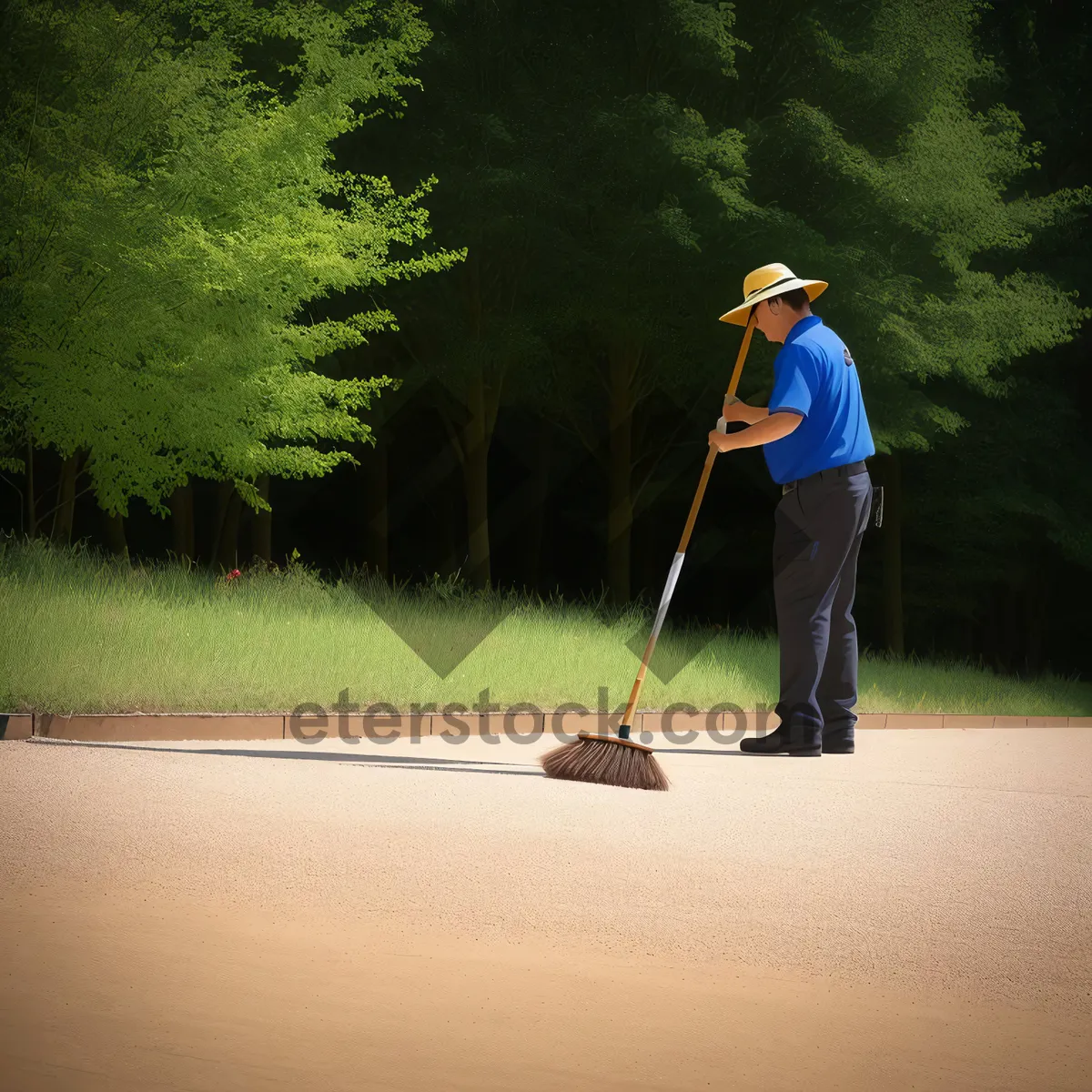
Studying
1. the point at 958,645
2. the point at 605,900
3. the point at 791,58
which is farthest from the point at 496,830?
the point at 958,645

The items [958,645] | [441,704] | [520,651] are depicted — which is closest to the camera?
[441,704]

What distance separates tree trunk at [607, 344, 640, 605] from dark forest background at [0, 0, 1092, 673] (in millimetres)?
55

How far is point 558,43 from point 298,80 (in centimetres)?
437

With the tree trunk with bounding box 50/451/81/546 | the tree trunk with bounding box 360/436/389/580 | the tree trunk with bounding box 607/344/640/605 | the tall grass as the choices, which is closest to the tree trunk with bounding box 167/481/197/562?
the tree trunk with bounding box 360/436/389/580

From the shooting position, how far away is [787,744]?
9.14m

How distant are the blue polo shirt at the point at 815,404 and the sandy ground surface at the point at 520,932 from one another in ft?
6.24

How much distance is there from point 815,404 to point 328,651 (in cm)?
482

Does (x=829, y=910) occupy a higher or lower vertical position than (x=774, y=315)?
lower

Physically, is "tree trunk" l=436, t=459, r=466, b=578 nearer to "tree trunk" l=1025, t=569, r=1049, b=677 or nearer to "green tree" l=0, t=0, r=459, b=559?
"tree trunk" l=1025, t=569, r=1049, b=677

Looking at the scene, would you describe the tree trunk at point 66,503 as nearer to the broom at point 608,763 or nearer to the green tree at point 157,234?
the green tree at point 157,234

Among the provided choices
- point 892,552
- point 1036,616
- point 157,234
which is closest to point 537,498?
point 892,552

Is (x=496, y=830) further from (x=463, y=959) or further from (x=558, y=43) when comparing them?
(x=558, y=43)

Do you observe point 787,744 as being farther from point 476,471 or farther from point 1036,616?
point 1036,616

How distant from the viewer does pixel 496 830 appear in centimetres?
631
